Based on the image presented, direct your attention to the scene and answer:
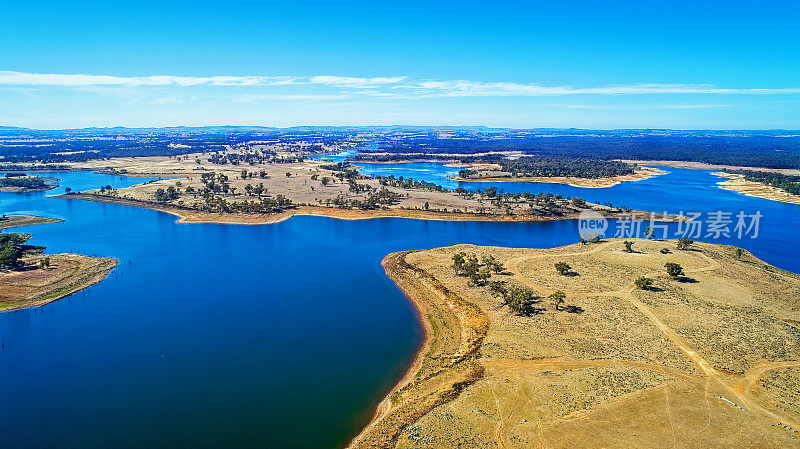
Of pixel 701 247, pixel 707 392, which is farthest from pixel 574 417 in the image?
pixel 701 247

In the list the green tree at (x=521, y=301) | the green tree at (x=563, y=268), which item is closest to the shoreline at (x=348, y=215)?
the green tree at (x=563, y=268)

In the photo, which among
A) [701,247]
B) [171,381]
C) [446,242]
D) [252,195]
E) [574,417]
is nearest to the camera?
[574,417]

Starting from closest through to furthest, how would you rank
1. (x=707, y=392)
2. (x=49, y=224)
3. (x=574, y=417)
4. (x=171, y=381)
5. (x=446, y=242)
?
(x=574, y=417)
(x=707, y=392)
(x=171, y=381)
(x=446, y=242)
(x=49, y=224)

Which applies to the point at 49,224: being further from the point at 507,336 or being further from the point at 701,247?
the point at 701,247

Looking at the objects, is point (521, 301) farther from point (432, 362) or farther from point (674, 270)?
point (674, 270)

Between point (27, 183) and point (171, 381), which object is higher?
point (27, 183)

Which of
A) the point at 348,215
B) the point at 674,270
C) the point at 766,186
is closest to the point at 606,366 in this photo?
the point at 674,270
